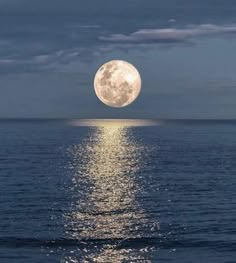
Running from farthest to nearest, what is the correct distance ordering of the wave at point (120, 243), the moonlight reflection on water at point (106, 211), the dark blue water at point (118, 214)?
the moonlight reflection on water at point (106, 211) → the wave at point (120, 243) → the dark blue water at point (118, 214)

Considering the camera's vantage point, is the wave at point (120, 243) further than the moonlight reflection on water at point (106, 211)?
No

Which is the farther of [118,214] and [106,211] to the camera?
[106,211]

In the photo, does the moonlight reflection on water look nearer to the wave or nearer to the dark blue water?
the dark blue water

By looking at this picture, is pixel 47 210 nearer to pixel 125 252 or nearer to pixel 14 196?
pixel 14 196

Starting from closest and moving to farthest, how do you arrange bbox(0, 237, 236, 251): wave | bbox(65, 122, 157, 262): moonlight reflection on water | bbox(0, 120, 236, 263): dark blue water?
bbox(0, 120, 236, 263): dark blue water → bbox(0, 237, 236, 251): wave → bbox(65, 122, 157, 262): moonlight reflection on water

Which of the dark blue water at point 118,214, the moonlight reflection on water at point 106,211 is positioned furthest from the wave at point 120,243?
the moonlight reflection on water at point 106,211

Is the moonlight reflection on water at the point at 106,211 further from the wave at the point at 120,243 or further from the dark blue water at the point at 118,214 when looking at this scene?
the wave at the point at 120,243

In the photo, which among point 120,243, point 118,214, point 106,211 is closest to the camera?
point 120,243

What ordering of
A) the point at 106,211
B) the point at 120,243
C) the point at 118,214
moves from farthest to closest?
the point at 106,211 < the point at 118,214 < the point at 120,243

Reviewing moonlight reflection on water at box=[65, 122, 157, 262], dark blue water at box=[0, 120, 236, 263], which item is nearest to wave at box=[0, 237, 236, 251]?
dark blue water at box=[0, 120, 236, 263]

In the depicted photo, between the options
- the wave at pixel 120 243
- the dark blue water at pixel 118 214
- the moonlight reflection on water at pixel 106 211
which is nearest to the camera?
the dark blue water at pixel 118 214

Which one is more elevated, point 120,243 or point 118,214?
point 120,243

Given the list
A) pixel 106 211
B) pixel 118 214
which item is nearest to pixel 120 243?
pixel 118 214

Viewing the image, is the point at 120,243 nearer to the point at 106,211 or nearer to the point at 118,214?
the point at 118,214
